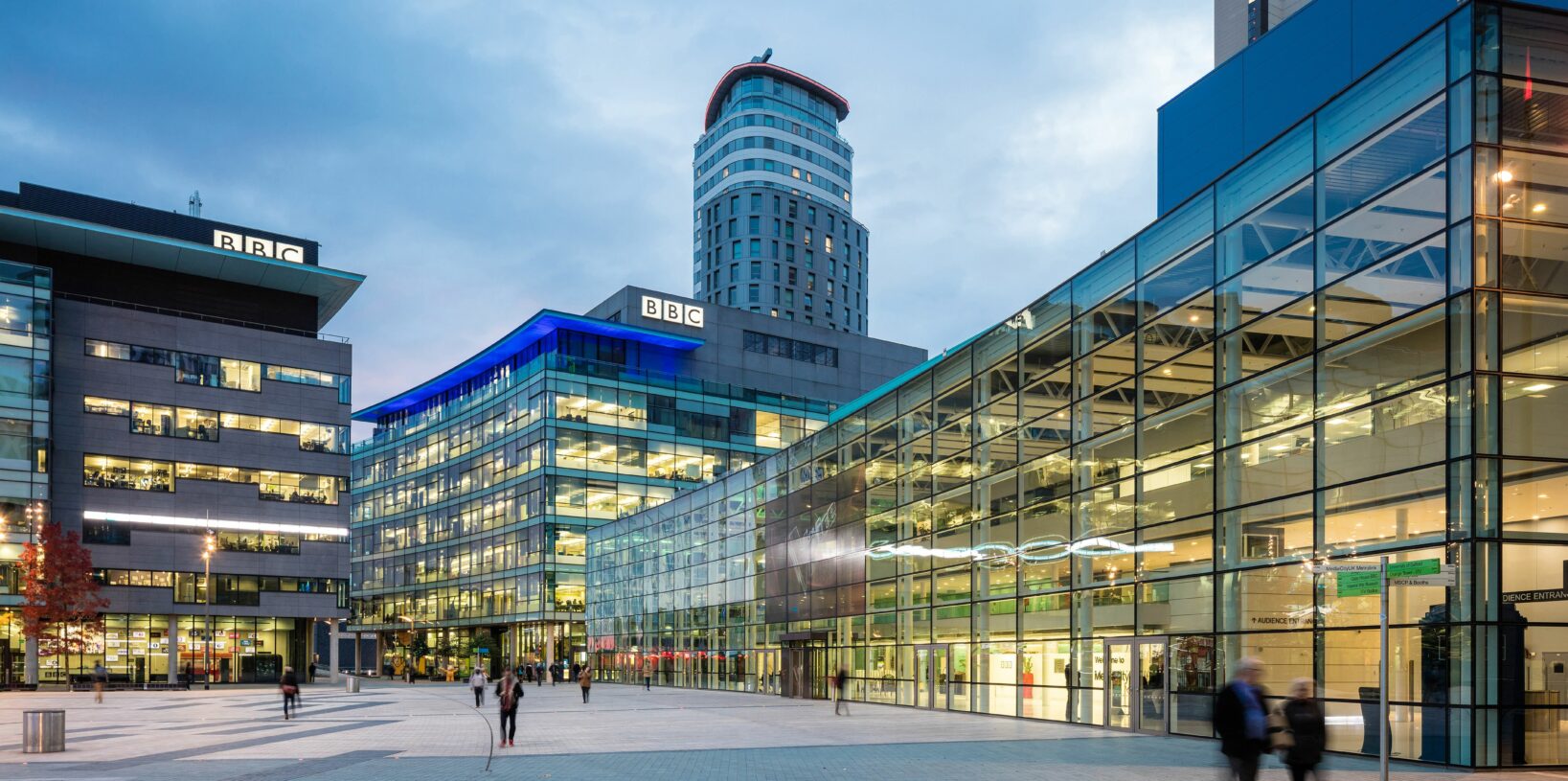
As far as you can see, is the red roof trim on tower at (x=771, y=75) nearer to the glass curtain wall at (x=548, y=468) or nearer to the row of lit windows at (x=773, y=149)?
the row of lit windows at (x=773, y=149)

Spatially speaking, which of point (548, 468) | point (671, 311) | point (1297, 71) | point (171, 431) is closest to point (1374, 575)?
point (1297, 71)

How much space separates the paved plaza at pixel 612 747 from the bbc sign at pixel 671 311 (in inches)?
2358

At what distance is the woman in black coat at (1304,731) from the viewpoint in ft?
44.0

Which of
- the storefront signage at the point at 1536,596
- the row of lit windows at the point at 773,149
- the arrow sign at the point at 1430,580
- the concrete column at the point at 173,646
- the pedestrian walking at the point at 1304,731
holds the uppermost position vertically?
the row of lit windows at the point at 773,149

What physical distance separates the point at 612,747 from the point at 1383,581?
655 inches

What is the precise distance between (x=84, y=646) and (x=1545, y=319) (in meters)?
74.2

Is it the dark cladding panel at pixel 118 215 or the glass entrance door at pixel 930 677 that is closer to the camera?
the glass entrance door at pixel 930 677

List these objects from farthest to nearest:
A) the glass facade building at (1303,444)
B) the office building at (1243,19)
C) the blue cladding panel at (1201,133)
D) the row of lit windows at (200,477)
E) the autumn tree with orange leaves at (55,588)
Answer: the office building at (1243,19) < the row of lit windows at (200,477) < the autumn tree with orange leaves at (55,588) < the blue cladding panel at (1201,133) < the glass facade building at (1303,444)

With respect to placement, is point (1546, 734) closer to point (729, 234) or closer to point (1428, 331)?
point (1428, 331)

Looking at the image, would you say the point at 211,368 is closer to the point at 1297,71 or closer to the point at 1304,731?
the point at 1297,71

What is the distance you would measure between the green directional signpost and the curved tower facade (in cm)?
12837

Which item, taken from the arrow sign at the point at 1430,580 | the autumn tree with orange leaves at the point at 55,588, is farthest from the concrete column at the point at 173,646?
the arrow sign at the point at 1430,580

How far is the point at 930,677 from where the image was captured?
4022 centimetres

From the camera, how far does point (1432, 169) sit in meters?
20.9
